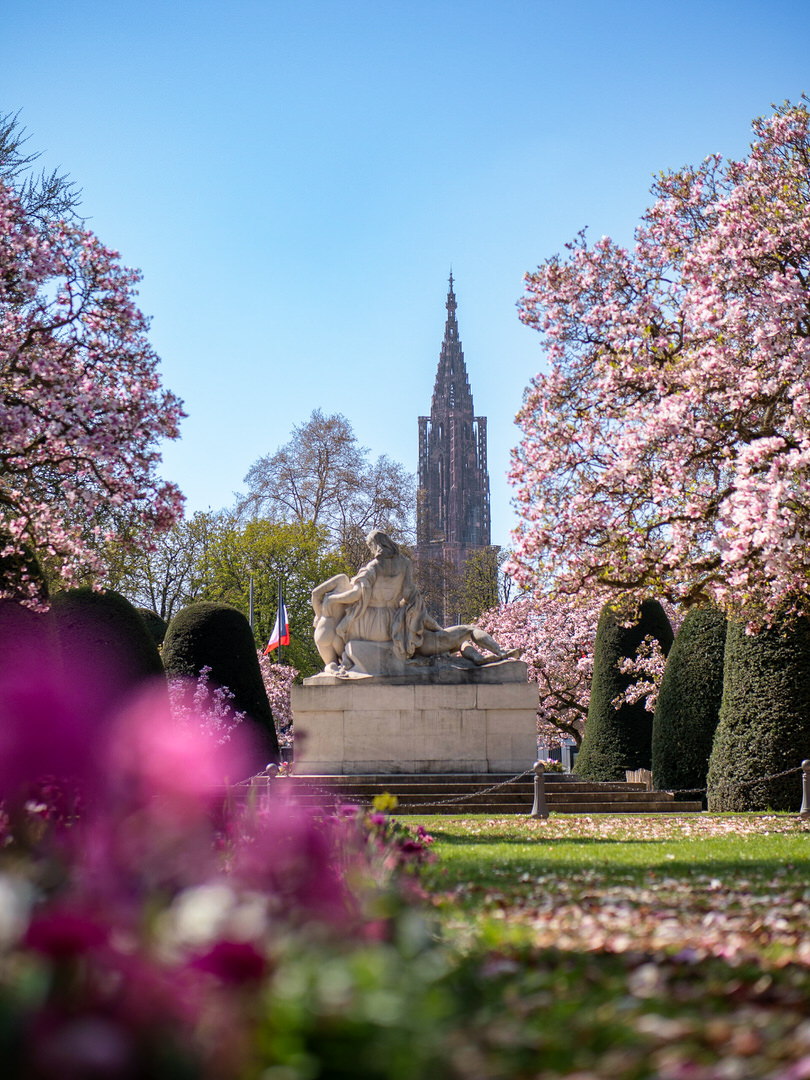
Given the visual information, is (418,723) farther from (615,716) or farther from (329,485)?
(329,485)

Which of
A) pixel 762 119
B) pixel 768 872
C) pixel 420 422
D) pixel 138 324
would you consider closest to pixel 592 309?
pixel 762 119

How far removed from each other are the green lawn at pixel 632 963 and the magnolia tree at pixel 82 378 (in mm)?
4916

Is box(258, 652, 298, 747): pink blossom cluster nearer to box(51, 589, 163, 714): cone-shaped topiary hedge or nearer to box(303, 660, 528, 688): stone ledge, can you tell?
box(51, 589, 163, 714): cone-shaped topiary hedge

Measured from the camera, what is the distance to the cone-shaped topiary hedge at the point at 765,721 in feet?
54.7

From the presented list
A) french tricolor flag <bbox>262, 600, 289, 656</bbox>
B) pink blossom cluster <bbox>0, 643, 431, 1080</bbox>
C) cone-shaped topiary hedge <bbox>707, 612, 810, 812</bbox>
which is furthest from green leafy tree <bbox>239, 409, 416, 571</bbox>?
pink blossom cluster <bbox>0, 643, 431, 1080</bbox>

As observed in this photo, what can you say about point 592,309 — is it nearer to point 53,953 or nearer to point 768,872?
point 768,872

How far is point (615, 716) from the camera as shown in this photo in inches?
972

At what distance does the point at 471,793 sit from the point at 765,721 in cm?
474

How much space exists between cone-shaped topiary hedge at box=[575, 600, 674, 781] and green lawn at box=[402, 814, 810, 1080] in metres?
15.2

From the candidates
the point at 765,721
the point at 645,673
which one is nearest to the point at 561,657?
the point at 645,673

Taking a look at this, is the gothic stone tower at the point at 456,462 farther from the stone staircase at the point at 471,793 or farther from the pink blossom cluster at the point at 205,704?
the stone staircase at the point at 471,793

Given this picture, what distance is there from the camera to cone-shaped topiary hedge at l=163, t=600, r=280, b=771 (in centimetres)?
2353

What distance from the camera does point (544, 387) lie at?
45.5 ft

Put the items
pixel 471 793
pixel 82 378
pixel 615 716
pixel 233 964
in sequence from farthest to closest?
1. pixel 615 716
2. pixel 471 793
3. pixel 82 378
4. pixel 233 964
